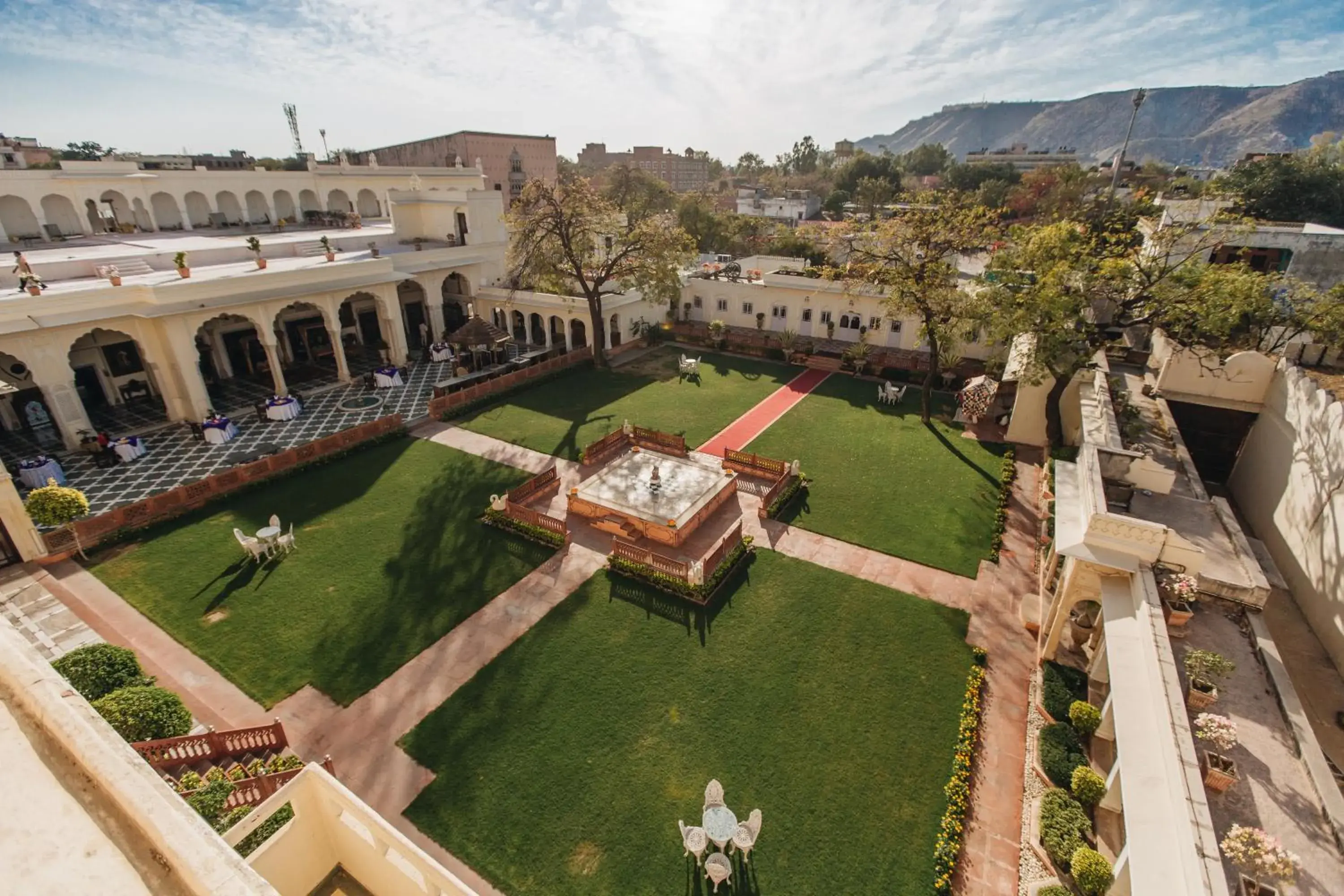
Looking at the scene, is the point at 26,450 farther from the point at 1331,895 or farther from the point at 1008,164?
the point at 1008,164

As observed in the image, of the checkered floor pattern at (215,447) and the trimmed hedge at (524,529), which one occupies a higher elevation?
the checkered floor pattern at (215,447)

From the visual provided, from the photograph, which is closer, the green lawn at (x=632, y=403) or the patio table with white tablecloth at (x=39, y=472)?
the patio table with white tablecloth at (x=39, y=472)

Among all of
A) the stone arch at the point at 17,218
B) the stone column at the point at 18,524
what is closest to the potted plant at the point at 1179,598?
the stone column at the point at 18,524

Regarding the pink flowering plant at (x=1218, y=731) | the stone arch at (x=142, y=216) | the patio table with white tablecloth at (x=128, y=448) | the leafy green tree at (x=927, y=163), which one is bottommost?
the patio table with white tablecloth at (x=128, y=448)

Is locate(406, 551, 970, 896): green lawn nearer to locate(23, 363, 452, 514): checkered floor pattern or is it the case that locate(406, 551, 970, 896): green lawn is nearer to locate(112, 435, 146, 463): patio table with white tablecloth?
locate(23, 363, 452, 514): checkered floor pattern

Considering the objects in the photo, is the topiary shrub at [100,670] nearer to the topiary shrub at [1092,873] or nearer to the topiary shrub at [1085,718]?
the topiary shrub at [1092,873]

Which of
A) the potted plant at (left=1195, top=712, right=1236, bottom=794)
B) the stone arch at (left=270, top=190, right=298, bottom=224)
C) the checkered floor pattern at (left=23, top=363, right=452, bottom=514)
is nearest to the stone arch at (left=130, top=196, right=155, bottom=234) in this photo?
the stone arch at (left=270, top=190, right=298, bottom=224)
